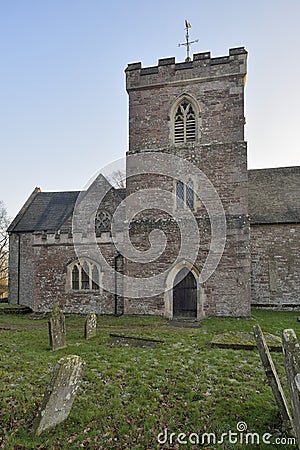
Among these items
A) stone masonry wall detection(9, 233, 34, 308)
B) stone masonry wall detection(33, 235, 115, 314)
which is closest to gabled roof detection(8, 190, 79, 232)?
stone masonry wall detection(9, 233, 34, 308)

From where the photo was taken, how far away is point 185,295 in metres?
14.4

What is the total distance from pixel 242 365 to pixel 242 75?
11.8m

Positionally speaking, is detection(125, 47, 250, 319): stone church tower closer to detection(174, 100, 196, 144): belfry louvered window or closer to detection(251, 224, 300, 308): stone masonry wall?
detection(174, 100, 196, 144): belfry louvered window

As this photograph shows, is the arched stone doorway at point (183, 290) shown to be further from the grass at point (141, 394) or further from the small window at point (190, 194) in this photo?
the grass at point (141, 394)

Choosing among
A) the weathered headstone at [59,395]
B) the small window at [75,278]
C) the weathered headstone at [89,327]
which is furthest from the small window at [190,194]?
the weathered headstone at [59,395]

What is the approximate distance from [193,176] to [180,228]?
2.36 metres

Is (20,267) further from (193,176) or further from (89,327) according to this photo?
(193,176)

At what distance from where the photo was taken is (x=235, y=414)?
5.06 m

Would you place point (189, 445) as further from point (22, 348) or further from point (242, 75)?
point (242, 75)

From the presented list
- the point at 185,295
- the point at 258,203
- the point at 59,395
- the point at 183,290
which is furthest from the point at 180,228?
the point at 59,395

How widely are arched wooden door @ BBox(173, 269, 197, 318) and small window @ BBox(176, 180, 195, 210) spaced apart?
2859 mm

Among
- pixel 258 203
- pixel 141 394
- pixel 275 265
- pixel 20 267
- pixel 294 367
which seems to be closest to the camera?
pixel 294 367

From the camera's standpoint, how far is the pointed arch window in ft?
50.7

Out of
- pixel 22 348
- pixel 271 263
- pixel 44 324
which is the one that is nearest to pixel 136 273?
pixel 44 324
